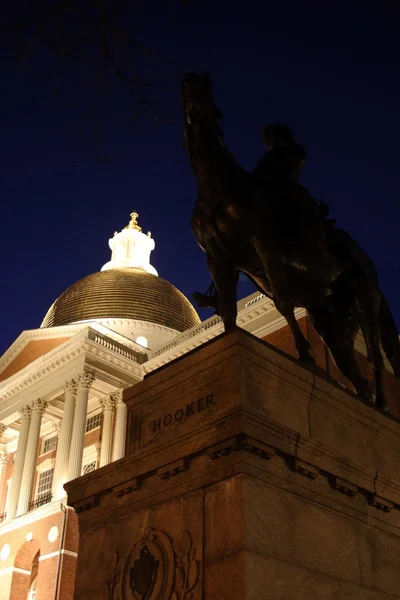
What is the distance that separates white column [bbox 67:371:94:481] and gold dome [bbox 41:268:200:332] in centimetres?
1489

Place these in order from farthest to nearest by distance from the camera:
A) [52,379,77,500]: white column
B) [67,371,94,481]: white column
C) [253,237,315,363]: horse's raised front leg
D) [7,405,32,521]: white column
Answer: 1. [7,405,32,521]: white column
2. [67,371,94,481]: white column
3. [52,379,77,500]: white column
4. [253,237,315,363]: horse's raised front leg

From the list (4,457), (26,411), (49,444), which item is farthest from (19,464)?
(4,457)

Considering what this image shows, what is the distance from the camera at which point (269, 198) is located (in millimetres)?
6711

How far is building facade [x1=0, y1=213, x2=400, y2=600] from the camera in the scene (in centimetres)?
2962

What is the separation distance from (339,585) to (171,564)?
3.78 ft

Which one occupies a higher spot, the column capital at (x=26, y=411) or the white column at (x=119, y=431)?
the column capital at (x=26, y=411)

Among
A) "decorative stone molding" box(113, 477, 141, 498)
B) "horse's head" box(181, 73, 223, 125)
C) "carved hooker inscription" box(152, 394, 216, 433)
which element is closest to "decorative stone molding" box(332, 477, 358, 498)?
"carved hooker inscription" box(152, 394, 216, 433)

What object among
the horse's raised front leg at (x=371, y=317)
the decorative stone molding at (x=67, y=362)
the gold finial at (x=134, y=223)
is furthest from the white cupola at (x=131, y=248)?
the horse's raised front leg at (x=371, y=317)

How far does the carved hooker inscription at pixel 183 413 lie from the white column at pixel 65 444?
2714 centimetres

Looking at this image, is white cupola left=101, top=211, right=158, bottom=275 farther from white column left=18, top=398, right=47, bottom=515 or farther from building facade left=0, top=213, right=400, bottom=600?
white column left=18, top=398, right=47, bottom=515

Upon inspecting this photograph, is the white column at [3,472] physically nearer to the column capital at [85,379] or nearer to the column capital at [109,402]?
the column capital at [109,402]

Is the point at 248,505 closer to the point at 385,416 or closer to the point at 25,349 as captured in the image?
the point at 385,416

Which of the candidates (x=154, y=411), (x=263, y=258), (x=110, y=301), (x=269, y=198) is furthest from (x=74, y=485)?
(x=110, y=301)

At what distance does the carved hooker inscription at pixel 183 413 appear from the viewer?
5453 mm
